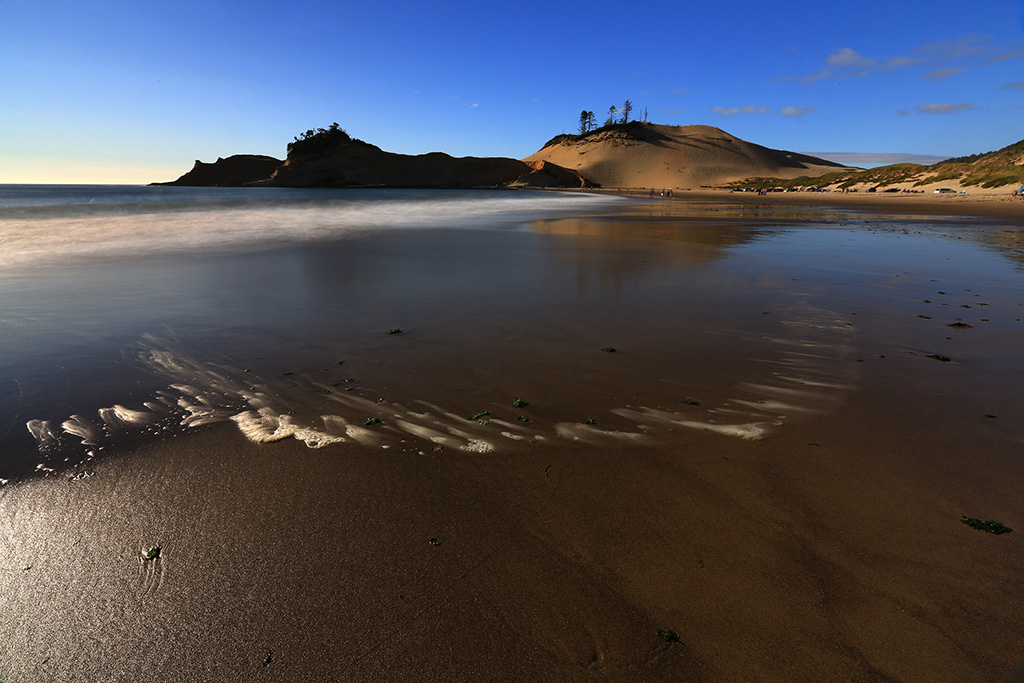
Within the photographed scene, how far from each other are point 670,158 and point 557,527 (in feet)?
537

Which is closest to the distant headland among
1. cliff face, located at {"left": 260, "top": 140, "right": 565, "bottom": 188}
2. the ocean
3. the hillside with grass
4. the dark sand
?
cliff face, located at {"left": 260, "top": 140, "right": 565, "bottom": 188}

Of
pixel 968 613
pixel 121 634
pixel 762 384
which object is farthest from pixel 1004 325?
pixel 121 634

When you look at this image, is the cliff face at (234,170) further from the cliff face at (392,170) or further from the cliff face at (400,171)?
the cliff face at (400,171)

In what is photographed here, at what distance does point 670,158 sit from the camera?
484 feet

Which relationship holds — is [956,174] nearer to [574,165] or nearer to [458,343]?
[458,343]

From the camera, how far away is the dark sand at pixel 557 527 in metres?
1.75

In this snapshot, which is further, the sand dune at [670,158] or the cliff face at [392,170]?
the sand dune at [670,158]

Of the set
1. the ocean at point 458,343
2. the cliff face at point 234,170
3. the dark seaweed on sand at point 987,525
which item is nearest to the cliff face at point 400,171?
the cliff face at point 234,170

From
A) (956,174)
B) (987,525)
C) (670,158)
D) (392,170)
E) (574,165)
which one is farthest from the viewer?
(574,165)

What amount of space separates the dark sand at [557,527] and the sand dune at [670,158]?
13393cm

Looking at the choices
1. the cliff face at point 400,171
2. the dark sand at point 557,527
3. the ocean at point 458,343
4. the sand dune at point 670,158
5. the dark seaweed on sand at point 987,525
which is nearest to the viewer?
the dark sand at point 557,527

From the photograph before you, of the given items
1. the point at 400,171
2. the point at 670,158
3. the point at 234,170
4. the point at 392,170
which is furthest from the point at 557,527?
the point at 234,170

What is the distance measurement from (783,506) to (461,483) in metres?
1.71

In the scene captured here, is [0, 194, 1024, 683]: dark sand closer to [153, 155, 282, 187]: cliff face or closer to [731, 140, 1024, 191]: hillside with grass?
[731, 140, 1024, 191]: hillside with grass
